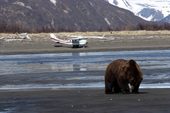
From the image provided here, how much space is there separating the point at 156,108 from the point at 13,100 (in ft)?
13.9

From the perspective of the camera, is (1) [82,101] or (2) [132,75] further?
(2) [132,75]

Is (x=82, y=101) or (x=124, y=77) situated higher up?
(x=124, y=77)

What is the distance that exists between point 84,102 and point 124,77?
1.93 meters

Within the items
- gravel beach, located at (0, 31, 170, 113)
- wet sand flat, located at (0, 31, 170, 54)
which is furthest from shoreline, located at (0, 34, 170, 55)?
gravel beach, located at (0, 31, 170, 113)

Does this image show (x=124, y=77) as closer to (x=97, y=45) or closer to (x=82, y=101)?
(x=82, y=101)

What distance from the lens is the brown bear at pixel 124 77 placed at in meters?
16.8

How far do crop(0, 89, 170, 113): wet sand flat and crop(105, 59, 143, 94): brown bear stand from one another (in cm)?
29

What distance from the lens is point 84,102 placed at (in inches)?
602

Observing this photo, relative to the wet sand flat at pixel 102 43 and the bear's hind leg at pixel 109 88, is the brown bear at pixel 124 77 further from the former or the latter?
the wet sand flat at pixel 102 43

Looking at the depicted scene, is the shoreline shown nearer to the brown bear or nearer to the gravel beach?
the gravel beach

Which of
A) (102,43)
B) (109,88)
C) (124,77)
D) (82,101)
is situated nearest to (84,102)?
(82,101)

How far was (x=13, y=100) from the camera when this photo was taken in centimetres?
1652

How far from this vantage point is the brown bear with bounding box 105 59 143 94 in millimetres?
16812

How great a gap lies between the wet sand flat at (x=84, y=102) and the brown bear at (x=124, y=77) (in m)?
0.29
